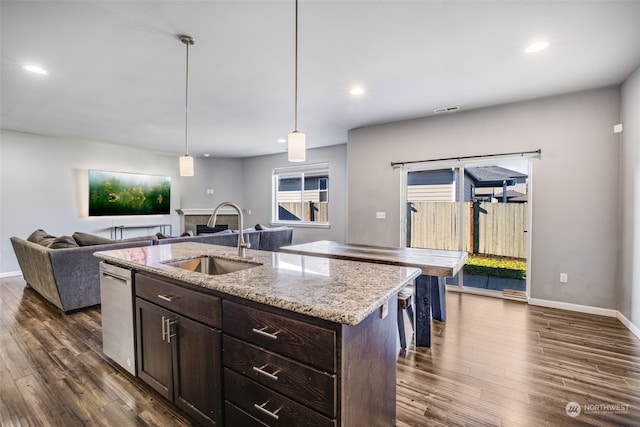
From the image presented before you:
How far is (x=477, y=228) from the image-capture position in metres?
4.30

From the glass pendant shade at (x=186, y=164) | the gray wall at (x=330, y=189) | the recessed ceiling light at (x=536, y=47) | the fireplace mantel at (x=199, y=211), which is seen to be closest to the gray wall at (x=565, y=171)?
the recessed ceiling light at (x=536, y=47)

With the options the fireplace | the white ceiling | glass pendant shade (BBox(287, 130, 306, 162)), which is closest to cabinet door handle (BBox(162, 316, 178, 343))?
glass pendant shade (BBox(287, 130, 306, 162))

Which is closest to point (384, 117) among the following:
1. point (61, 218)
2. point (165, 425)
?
point (165, 425)

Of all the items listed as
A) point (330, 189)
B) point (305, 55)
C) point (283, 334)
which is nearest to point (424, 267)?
point (283, 334)

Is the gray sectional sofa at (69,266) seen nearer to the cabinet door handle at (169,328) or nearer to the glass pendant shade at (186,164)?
the glass pendant shade at (186,164)

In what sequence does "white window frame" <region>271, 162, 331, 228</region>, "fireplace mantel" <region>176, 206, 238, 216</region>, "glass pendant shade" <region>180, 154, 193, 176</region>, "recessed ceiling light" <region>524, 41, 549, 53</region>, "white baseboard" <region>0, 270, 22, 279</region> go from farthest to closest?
1. "fireplace mantel" <region>176, 206, 238, 216</region>
2. "white window frame" <region>271, 162, 331, 228</region>
3. "white baseboard" <region>0, 270, 22, 279</region>
4. "glass pendant shade" <region>180, 154, 193, 176</region>
5. "recessed ceiling light" <region>524, 41, 549, 53</region>

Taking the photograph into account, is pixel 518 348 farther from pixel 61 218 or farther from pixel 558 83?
pixel 61 218

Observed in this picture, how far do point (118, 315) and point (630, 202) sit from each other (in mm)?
4846

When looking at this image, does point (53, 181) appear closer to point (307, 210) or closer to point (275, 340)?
point (307, 210)

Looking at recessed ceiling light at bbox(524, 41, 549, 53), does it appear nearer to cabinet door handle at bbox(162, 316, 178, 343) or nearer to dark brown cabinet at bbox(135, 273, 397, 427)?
dark brown cabinet at bbox(135, 273, 397, 427)

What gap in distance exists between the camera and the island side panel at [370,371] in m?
1.07

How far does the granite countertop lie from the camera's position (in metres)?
1.06

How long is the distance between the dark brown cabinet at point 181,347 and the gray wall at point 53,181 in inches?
214

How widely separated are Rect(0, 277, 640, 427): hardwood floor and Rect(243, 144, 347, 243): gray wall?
12.2 feet
